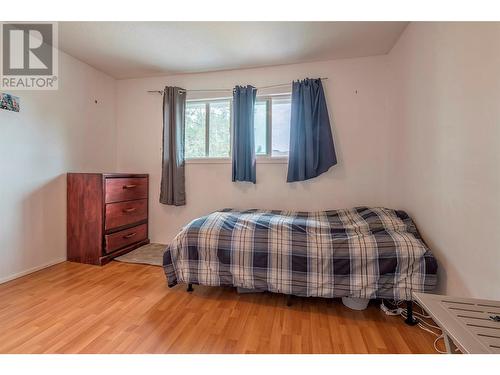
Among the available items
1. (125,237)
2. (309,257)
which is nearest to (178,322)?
(309,257)

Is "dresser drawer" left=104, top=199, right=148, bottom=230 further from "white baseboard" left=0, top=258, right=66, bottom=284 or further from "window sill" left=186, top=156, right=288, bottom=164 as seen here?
"window sill" left=186, top=156, right=288, bottom=164

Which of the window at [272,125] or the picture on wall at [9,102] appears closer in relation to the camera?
the picture on wall at [9,102]

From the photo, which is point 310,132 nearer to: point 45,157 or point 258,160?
point 258,160

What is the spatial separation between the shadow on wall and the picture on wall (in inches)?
29.5

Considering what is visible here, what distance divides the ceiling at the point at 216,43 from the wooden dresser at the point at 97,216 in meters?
1.34

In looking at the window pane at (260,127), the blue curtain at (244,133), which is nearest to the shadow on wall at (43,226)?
the blue curtain at (244,133)

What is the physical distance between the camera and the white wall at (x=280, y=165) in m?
2.65

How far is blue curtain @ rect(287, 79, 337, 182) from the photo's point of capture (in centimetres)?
265

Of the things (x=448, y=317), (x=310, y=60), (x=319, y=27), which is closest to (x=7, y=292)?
(x=448, y=317)

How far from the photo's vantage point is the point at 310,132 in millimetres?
2645

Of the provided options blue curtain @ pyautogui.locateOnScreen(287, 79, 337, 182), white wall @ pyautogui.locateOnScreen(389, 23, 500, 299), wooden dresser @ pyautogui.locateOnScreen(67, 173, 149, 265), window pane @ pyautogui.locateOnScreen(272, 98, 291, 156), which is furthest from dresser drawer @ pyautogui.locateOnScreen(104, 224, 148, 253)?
white wall @ pyautogui.locateOnScreen(389, 23, 500, 299)

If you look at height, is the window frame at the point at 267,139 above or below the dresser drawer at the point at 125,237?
above

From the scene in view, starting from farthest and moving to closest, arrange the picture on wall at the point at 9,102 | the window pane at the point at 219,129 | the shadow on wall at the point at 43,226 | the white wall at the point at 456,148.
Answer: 1. the window pane at the point at 219,129
2. the shadow on wall at the point at 43,226
3. the picture on wall at the point at 9,102
4. the white wall at the point at 456,148

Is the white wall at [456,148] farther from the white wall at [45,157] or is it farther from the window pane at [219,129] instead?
the white wall at [45,157]
